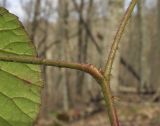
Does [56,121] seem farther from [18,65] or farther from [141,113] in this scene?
[18,65]

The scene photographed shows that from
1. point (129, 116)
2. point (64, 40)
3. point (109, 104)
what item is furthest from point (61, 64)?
point (64, 40)

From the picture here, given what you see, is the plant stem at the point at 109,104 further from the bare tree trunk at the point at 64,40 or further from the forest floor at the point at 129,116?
the bare tree trunk at the point at 64,40

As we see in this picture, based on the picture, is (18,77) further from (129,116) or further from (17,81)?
(129,116)

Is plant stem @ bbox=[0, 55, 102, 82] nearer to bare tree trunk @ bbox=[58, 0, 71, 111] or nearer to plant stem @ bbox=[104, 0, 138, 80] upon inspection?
plant stem @ bbox=[104, 0, 138, 80]

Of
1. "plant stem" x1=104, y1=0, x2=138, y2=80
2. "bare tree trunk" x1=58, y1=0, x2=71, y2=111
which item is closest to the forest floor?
"bare tree trunk" x1=58, y1=0, x2=71, y2=111

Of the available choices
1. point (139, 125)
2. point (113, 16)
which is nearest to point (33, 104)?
point (139, 125)

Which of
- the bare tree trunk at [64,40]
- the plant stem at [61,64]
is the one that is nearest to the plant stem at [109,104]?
the plant stem at [61,64]
